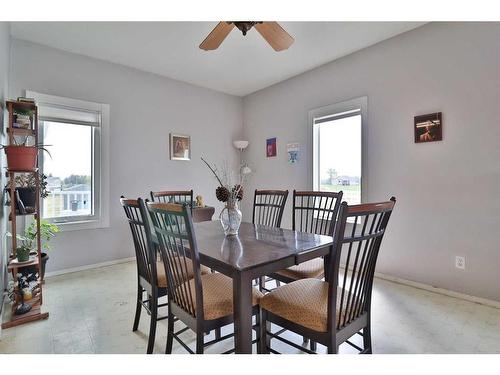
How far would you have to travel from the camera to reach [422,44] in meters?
2.69

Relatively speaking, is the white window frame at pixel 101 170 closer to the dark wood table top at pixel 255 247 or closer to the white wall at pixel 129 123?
the white wall at pixel 129 123

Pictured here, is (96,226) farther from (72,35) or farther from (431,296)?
(431,296)

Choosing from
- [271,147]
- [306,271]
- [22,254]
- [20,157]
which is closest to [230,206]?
[306,271]

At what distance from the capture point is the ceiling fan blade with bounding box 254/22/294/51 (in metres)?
1.92

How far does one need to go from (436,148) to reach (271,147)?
2304 mm

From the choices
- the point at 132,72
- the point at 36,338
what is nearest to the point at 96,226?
the point at 36,338

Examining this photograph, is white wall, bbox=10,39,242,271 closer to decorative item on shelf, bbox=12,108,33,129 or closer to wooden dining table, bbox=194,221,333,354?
decorative item on shelf, bbox=12,108,33,129

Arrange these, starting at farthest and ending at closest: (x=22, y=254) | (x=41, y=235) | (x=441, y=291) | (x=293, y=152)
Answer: (x=293, y=152) < (x=41, y=235) < (x=441, y=291) < (x=22, y=254)

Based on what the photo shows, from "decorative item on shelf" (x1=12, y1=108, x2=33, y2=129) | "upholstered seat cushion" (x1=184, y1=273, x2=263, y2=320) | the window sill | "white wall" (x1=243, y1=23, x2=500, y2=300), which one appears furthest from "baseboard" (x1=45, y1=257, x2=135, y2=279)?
"white wall" (x1=243, y1=23, x2=500, y2=300)

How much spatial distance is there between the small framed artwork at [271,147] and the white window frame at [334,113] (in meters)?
0.73

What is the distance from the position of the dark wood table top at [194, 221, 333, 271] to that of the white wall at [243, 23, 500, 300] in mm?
1622

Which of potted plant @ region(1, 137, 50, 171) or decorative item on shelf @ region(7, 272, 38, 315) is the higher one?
potted plant @ region(1, 137, 50, 171)

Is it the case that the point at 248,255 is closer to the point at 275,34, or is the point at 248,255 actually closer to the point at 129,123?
the point at 275,34

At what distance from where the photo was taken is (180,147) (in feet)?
13.5
